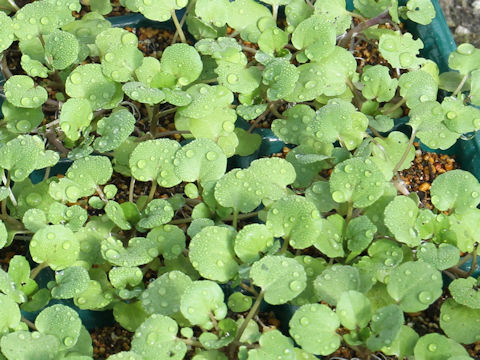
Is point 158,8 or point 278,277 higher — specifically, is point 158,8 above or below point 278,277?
above

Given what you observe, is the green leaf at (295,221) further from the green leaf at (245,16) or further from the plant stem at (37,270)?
the green leaf at (245,16)

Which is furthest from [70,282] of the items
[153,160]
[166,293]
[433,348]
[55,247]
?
[433,348]

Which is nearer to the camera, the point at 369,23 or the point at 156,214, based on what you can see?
the point at 156,214

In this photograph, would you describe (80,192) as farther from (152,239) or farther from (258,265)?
(258,265)

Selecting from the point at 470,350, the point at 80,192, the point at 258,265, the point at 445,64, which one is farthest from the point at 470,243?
the point at 80,192

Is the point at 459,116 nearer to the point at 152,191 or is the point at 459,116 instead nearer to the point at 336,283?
the point at 336,283

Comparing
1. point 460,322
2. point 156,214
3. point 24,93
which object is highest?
point 24,93

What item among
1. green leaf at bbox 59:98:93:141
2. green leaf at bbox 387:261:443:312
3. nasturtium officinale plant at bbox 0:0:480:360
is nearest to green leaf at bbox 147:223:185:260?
nasturtium officinale plant at bbox 0:0:480:360
